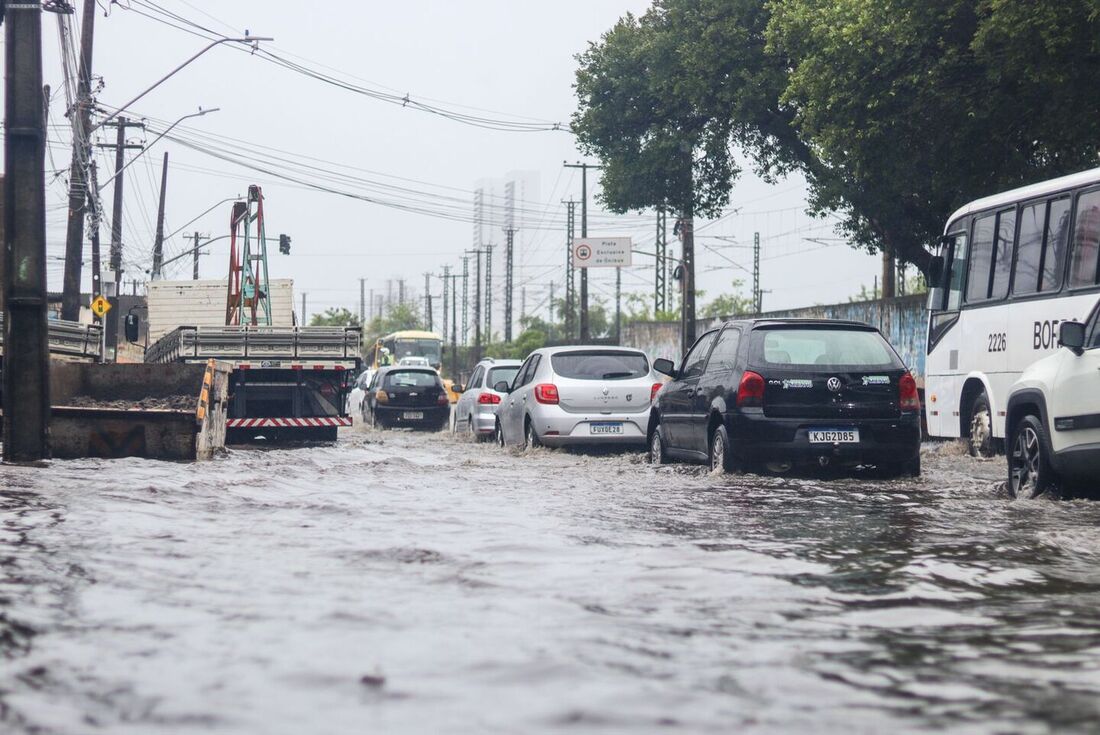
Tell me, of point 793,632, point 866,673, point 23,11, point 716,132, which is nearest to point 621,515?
point 793,632

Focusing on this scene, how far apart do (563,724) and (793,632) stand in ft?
5.38

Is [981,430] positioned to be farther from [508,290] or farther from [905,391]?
[508,290]

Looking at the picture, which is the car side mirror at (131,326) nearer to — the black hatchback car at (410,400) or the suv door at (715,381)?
the black hatchback car at (410,400)

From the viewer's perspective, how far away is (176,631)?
5.22 meters

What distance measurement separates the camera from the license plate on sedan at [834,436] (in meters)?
12.4

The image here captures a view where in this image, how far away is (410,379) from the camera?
29266 mm

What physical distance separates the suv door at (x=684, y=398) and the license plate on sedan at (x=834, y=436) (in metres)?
1.52

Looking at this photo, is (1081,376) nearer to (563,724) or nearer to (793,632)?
(793,632)

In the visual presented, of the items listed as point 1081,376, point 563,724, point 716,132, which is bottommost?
point 563,724

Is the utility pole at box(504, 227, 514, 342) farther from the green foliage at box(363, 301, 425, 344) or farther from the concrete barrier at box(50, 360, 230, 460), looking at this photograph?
the concrete barrier at box(50, 360, 230, 460)

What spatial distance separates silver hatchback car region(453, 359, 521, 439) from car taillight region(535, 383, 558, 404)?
4.79 m

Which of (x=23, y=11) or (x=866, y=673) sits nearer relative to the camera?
(x=866, y=673)

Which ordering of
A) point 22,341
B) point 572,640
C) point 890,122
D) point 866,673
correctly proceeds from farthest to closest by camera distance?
point 890,122 < point 22,341 < point 572,640 < point 866,673

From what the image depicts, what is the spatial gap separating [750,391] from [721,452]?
0.69 meters
